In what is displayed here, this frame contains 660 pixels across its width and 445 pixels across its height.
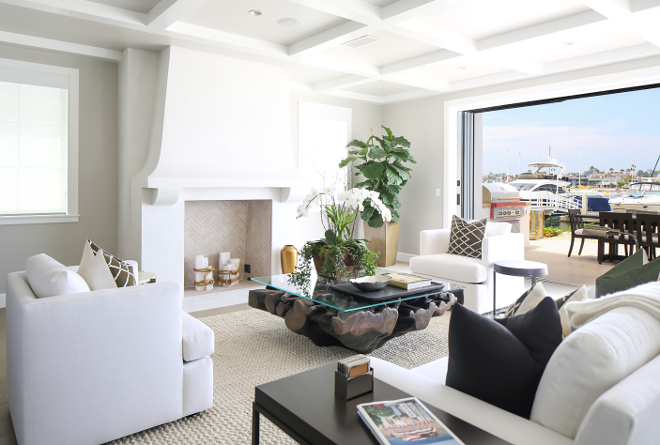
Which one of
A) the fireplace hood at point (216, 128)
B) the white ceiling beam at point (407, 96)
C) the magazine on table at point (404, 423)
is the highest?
the white ceiling beam at point (407, 96)

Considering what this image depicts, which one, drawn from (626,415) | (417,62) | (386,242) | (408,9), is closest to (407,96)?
(417,62)

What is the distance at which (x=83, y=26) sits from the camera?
3.81m

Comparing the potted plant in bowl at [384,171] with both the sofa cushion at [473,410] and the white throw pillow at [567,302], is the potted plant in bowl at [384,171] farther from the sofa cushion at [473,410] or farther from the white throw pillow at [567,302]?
the sofa cushion at [473,410]

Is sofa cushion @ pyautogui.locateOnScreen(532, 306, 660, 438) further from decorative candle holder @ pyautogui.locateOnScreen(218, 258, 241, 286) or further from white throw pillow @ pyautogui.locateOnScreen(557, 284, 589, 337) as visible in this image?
decorative candle holder @ pyautogui.locateOnScreen(218, 258, 241, 286)

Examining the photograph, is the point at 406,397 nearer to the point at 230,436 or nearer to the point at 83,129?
the point at 230,436

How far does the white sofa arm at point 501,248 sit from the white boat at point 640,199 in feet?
10.8

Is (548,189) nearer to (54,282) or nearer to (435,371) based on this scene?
(435,371)

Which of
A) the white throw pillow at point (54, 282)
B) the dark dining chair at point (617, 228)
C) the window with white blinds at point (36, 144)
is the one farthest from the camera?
the dark dining chair at point (617, 228)

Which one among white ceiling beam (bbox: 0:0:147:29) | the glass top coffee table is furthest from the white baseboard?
white ceiling beam (bbox: 0:0:147:29)

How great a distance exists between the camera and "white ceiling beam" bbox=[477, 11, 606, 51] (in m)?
3.58

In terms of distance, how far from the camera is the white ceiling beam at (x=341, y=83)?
547 centimetres

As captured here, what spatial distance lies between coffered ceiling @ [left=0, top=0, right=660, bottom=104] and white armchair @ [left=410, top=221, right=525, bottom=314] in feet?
5.69

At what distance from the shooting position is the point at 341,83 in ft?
18.6

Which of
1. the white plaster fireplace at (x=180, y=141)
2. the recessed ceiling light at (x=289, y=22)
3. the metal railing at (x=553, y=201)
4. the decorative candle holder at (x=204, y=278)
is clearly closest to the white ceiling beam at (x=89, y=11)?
the white plaster fireplace at (x=180, y=141)
